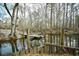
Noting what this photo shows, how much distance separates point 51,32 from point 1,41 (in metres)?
0.43

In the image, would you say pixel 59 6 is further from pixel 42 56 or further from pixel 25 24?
pixel 42 56

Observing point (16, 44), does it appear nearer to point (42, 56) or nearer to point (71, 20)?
point (42, 56)

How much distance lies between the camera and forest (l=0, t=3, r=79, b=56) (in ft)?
3.67

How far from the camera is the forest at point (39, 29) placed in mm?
1119

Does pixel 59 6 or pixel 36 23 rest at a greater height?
pixel 59 6

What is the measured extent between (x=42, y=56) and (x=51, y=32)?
22 cm

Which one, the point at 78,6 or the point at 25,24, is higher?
the point at 78,6

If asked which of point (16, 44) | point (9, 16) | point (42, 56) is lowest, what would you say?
point (42, 56)

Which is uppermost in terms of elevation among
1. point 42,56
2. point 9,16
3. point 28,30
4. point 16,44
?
point 9,16

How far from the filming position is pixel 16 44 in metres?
1.13

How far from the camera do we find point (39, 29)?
1.13 m

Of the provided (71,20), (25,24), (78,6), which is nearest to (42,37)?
(25,24)

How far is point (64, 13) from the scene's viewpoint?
1.13m

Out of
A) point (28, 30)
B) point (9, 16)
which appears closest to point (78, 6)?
point (28, 30)
